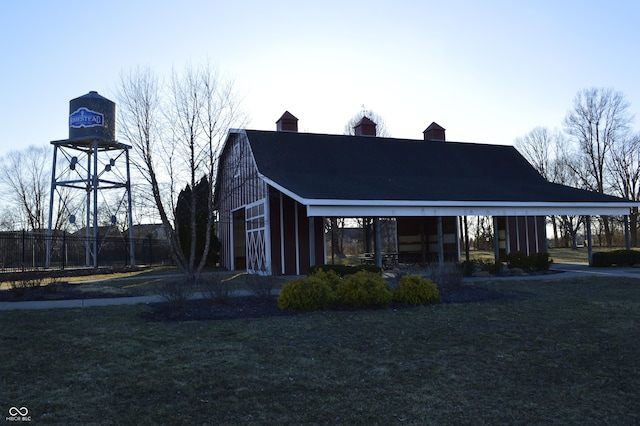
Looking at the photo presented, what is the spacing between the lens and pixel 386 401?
16.5 ft

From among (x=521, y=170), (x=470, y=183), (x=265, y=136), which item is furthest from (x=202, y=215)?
(x=521, y=170)

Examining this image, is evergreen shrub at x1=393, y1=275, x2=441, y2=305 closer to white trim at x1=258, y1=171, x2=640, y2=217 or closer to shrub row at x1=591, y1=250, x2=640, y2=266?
white trim at x1=258, y1=171, x2=640, y2=217

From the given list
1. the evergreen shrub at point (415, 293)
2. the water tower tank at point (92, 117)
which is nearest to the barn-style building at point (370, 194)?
the evergreen shrub at point (415, 293)

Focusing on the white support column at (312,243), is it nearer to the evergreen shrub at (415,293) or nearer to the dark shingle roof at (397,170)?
the dark shingle roof at (397,170)

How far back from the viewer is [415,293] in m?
10.8

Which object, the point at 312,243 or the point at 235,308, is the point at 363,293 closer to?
the point at 235,308

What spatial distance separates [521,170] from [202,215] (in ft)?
51.6

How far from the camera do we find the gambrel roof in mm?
16938

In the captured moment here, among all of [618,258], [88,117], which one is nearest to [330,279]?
[618,258]

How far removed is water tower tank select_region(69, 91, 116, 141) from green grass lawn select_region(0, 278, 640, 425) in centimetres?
1622

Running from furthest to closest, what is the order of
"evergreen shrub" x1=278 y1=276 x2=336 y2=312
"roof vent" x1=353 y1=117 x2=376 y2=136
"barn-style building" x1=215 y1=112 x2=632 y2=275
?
"roof vent" x1=353 y1=117 x2=376 y2=136 < "barn-style building" x1=215 y1=112 x2=632 y2=275 < "evergreen shrub" x1=278 y1=276 x2=336 y2=312

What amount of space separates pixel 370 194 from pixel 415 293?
22.3ft

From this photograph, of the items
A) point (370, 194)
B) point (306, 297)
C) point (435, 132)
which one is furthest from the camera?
point (435, 132)

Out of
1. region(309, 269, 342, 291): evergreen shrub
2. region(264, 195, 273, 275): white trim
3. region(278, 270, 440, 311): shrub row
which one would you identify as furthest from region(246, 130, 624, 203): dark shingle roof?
region(278, 270, 440, 311): shrub row
